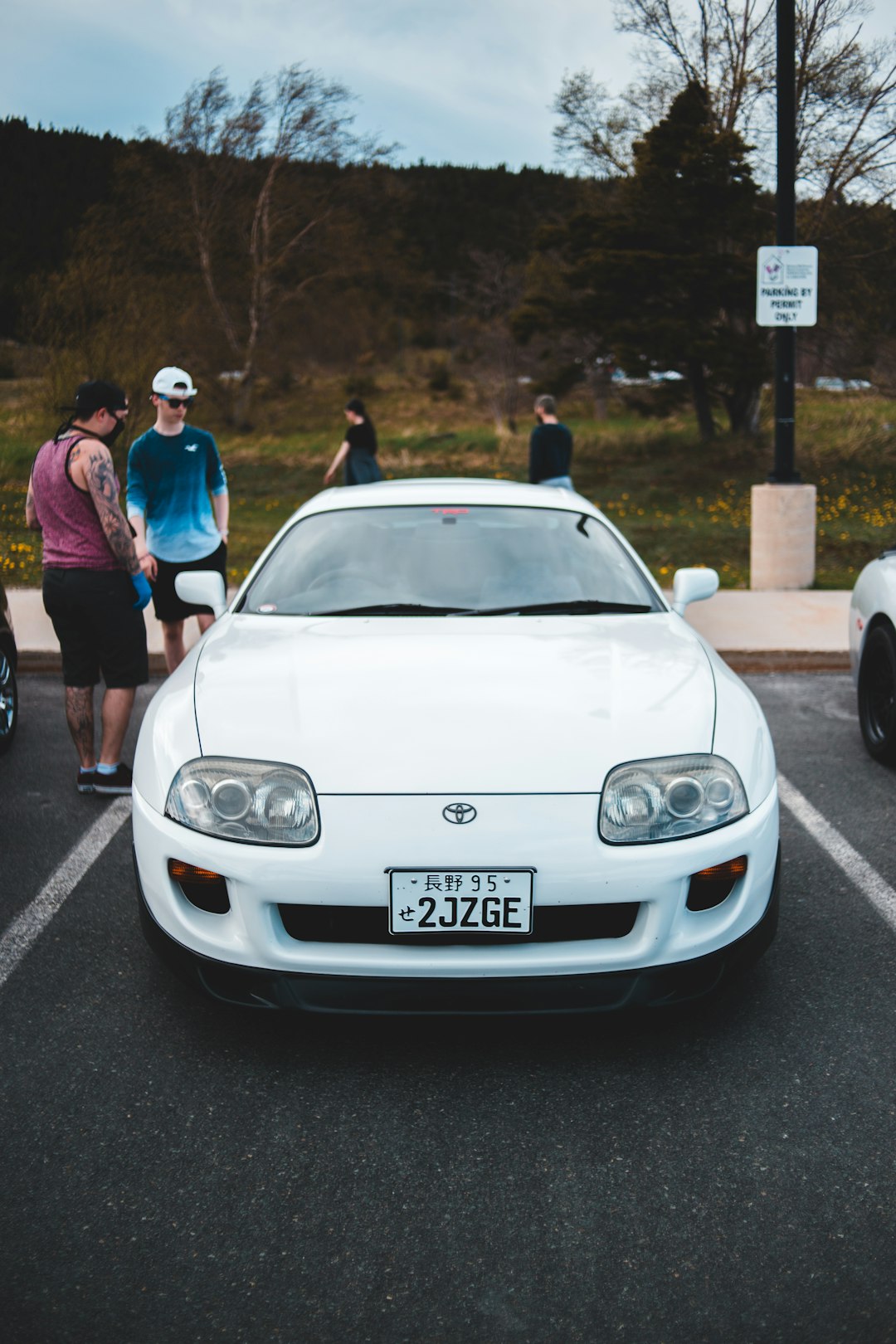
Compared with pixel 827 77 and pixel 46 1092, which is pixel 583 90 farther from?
pixel 46 1092

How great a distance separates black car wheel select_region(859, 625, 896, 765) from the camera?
5.29m

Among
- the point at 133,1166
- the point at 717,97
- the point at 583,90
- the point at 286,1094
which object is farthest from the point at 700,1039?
the point at 583,90

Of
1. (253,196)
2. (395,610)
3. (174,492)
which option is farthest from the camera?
(253,196)

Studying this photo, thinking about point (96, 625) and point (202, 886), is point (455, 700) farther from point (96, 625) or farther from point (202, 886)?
point (96, 625)

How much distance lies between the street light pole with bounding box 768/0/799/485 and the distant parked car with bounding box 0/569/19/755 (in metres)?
6.32

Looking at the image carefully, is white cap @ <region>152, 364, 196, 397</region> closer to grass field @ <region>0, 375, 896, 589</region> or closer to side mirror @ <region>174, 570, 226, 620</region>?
side mirror @ <region>174, 570, 226, 620</region>

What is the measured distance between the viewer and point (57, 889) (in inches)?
160

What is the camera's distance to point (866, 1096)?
270cm

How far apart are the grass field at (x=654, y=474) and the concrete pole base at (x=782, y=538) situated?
1.77ft

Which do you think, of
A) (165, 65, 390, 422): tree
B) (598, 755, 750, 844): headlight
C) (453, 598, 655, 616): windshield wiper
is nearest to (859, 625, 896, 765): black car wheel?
(453, 598, 655, 616): windshield wiper

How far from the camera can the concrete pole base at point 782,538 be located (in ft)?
32.4

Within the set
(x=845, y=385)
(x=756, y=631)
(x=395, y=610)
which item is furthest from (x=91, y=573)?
(x=845, y=385)

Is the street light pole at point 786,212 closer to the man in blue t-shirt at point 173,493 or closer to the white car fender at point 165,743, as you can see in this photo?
the man in blue t-shirt at point 173,493

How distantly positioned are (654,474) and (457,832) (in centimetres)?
1757
